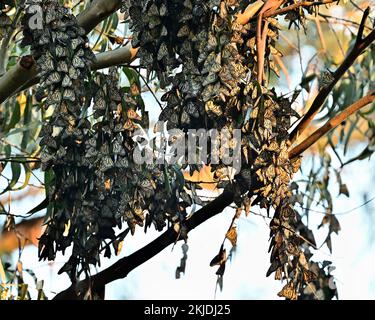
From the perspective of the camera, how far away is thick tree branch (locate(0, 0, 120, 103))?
1797 millimetres

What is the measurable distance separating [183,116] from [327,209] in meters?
1.33

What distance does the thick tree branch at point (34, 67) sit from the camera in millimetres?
1797

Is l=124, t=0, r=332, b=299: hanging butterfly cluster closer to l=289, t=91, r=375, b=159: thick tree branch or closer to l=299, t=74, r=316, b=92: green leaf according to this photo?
l=289, t=91, r=375, b=159: thick tree branch

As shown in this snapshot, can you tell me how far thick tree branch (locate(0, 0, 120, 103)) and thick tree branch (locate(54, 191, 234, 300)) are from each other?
377 millimetres

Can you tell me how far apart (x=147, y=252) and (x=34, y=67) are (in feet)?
1.30

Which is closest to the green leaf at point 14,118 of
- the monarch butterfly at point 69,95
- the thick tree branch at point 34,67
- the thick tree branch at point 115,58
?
the thick tree branch at point 115,58

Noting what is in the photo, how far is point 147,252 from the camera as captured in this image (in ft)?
5.98

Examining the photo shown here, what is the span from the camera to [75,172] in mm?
1583

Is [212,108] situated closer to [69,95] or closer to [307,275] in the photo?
[69,95]

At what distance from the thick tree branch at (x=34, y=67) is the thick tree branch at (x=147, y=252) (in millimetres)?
377

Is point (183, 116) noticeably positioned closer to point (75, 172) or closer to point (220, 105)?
point (220, 105)

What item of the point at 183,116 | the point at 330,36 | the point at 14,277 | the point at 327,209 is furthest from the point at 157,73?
the point at 330,36

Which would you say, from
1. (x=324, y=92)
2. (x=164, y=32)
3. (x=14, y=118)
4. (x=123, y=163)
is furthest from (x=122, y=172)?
(x=14, y=118)

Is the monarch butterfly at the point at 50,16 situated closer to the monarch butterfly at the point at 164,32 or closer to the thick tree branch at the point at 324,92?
Answer: the monarch butterfly at the point at 164,32
